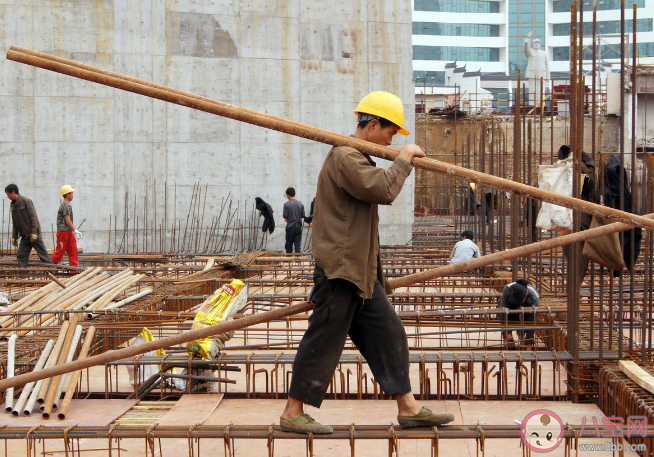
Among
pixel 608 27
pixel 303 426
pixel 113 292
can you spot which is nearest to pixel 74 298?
pixel 113 292

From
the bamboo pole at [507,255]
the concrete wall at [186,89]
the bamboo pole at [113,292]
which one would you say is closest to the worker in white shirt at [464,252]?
the bamboo pole at [113,292]

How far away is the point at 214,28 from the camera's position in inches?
646

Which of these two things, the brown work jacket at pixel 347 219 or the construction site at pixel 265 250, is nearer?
the brown work jacket at pixel 347 219

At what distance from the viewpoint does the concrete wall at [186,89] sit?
1593 cm

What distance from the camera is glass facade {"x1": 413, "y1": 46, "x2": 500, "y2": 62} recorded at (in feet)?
185

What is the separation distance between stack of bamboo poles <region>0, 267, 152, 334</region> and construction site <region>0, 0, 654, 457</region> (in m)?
0.05

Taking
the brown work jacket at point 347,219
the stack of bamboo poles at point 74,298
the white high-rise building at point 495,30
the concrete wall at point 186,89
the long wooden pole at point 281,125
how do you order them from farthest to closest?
1. the white high-rise building at point 495,30
2. the concrete wall at point 186,89
3. the stack of bamboo poles at point 74,298
4. the long wooden pole at point 281,125
5. the brown work jacket at point 347,219

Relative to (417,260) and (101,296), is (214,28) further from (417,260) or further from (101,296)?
(101,296)

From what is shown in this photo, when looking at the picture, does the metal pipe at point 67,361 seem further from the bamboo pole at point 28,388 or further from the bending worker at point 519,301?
the bending worker at point 519,301

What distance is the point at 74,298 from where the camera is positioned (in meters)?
7.26

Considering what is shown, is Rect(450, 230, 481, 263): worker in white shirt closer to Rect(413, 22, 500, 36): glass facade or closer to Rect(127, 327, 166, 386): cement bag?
Rect(127, 327, 166, 386): cement bag

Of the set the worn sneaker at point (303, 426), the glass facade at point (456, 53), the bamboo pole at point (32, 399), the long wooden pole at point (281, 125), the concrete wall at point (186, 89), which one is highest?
the glass facade at point (456, 53)

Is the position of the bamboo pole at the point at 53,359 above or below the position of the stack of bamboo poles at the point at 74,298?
below

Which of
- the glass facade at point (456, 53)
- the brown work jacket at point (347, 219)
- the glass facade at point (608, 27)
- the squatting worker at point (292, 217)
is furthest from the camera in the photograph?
the glass facade at point (456, 53)
